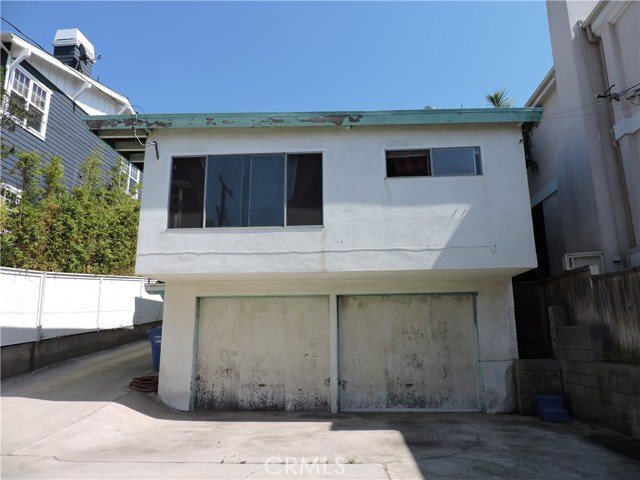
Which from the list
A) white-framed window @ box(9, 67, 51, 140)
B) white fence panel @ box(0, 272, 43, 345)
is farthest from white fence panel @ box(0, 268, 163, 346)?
white-framed window @ box(9, 67, 51, 140)

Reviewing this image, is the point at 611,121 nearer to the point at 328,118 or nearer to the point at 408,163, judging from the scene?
the point at 408,163

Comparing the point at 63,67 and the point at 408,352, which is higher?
the point at 63,67

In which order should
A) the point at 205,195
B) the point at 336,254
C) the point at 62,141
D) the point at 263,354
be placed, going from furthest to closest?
the point at 62,141
the point at 263,354
the point at 205,195
the point at 336,254

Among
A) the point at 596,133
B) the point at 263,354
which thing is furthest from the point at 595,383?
the point at 263,354

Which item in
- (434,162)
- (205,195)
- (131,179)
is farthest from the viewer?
(131,179)

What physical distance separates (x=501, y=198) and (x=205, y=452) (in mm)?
6526

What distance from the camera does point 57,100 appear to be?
15.9m

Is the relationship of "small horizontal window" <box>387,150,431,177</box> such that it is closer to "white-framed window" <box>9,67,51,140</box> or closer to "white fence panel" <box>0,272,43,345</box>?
"white fence panel" <box>0,272,43,345</box>

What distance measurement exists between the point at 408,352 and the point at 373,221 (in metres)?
2.94

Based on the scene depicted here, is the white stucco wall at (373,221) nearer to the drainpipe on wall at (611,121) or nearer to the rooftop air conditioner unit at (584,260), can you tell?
the rooftop air conditioner unit at (584,260)

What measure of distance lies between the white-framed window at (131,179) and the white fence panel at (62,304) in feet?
17.0

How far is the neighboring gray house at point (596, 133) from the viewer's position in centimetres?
835

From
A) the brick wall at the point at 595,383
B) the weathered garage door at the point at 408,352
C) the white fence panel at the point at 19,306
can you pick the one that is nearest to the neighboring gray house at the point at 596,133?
the brick wall at the point at 595,383

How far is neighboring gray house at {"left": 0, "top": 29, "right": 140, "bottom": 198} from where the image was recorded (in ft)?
43.1
